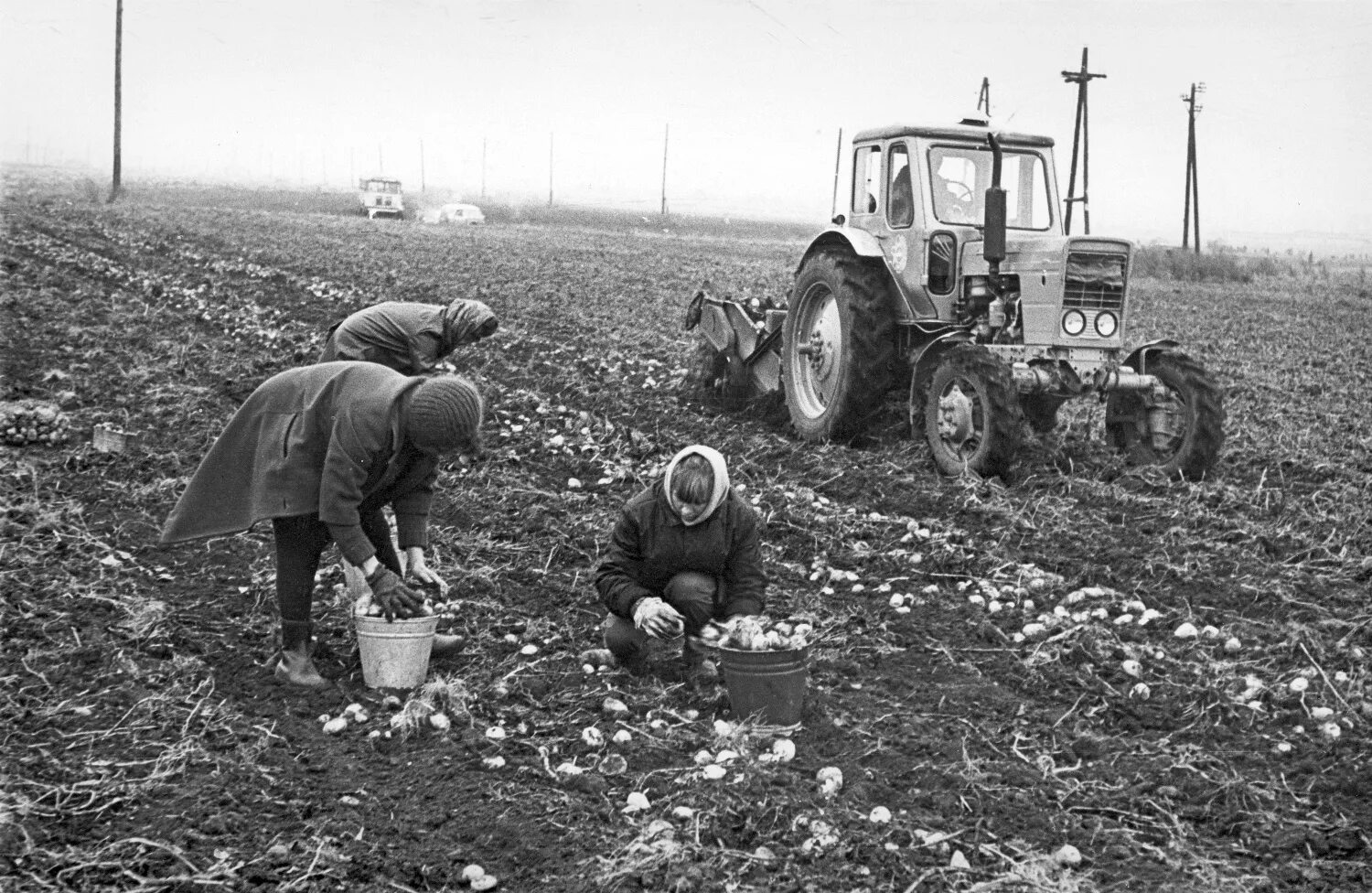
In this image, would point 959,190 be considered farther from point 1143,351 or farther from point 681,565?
point 681,565

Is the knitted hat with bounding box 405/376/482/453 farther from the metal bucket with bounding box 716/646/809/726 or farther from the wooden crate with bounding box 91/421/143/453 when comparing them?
the wooden crate with bounding box 91/421/143/453

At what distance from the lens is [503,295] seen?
16.8 metres

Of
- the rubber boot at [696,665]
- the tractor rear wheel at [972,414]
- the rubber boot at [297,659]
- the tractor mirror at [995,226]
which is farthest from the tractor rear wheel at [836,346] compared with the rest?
the rubber boot at [297,659]

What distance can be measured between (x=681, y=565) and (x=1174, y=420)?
4.50 metres

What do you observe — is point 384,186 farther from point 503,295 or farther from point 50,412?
point 50,412

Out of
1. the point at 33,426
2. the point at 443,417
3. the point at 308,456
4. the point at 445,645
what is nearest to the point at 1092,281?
the point at 445,645

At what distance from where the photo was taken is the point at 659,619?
4.67 metres

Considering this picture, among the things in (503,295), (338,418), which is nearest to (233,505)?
(338,418)

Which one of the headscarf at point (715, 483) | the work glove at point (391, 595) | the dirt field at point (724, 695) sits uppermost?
the headscarf at point (715, 483)

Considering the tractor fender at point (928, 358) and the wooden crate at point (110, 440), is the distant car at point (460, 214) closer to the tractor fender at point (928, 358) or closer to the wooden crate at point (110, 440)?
the wooden crate at point (110, 440)

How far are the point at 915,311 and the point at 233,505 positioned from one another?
5341 millimetres

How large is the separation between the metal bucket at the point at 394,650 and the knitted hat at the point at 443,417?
66cm

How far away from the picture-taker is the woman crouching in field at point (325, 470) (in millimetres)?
4398

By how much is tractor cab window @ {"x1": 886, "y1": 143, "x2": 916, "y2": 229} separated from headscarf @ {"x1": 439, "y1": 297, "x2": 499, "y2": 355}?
379cm
